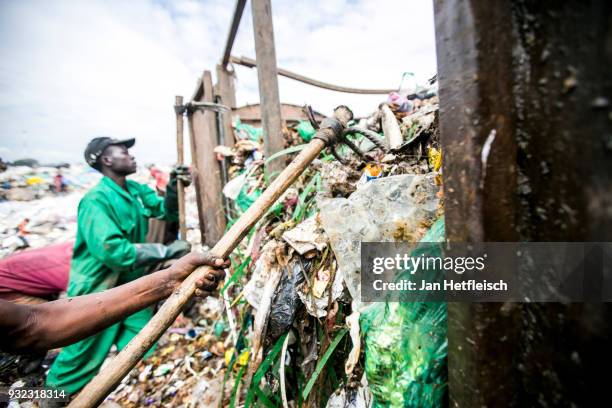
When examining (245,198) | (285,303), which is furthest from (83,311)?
(245,198)

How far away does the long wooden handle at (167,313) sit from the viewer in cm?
83

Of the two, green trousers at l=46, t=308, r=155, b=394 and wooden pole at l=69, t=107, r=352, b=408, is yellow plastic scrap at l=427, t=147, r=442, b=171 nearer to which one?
wooden pole at l=69, t=107, r=352, b=408

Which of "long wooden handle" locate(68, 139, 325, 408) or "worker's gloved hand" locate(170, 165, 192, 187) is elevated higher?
"worker's gloved hand" locate(170, 165, 192, 187)

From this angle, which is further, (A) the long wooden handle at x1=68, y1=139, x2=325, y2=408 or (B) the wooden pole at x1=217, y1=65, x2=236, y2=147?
(B) the wooden pole at x1=217, y1=65, x2=236, y2=147

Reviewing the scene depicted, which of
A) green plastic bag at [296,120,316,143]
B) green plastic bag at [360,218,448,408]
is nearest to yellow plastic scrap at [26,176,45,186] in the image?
green plastic bag at [296,120,316,143]

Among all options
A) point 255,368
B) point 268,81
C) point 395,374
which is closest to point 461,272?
point 395,374

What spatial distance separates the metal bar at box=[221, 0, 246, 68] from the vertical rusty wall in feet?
8.54

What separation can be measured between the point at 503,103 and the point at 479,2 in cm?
23

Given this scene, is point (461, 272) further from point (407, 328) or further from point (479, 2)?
point (479, 2)

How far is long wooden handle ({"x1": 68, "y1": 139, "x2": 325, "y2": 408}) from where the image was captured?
828mm

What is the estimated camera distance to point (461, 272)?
2.07 feet

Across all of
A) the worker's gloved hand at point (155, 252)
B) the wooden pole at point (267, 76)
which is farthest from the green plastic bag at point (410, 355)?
the worker's gloved hand at point (155, 252)

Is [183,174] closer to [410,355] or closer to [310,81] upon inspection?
Answer: [310,81]

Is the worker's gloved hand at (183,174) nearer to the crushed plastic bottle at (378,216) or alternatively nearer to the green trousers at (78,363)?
the green trousers at (78,363)
